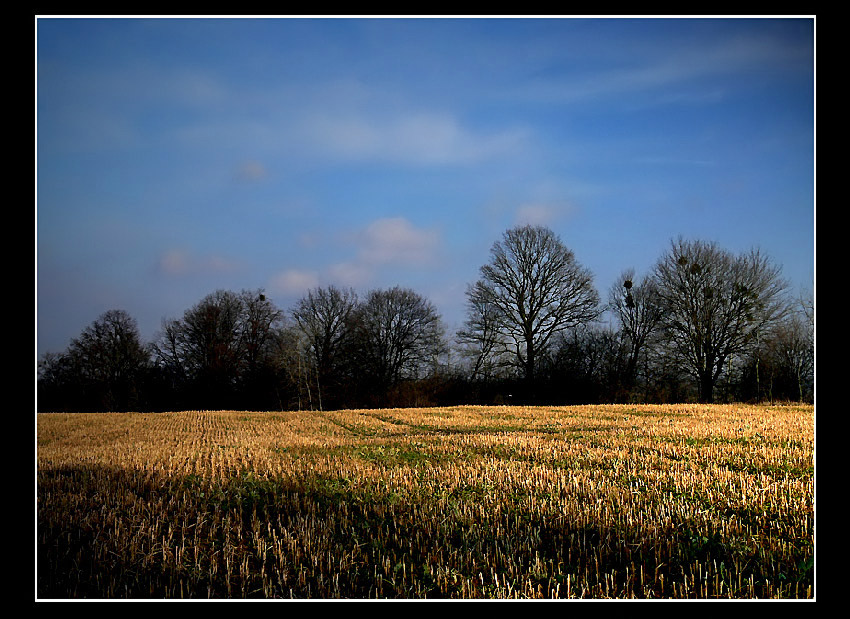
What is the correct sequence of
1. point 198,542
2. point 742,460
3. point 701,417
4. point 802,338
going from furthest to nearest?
point 802,338, point 701,417, point 742,460, point 198,542

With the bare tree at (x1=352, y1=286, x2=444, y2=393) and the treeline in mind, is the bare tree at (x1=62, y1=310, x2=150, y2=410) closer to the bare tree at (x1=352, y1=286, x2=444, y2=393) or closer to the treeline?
the treeline

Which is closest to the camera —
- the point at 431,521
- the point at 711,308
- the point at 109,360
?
the point at 431,521

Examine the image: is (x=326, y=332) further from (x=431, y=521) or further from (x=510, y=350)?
(x=431, y=521)

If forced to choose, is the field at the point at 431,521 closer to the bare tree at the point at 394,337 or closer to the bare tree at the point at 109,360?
the bare tree at the point at 109,360

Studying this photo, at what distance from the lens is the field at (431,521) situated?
432 centimetres

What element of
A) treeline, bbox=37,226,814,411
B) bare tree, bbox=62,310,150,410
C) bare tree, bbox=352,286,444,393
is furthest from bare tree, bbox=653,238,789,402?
bare tree, bbox=62,310,150,410

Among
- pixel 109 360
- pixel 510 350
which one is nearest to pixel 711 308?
pixel 510 350

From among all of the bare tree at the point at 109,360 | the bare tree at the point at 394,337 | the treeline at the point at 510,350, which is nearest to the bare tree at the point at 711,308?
the treeline at the point at 510,350

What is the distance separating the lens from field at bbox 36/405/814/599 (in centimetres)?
432

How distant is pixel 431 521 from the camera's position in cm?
580
